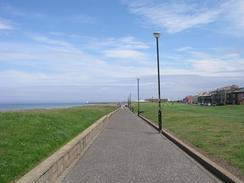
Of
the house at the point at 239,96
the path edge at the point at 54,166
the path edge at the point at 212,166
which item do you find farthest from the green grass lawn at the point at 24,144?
the house at the point at 239,96

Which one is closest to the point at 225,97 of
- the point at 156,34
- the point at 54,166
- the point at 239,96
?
the point at 239,96


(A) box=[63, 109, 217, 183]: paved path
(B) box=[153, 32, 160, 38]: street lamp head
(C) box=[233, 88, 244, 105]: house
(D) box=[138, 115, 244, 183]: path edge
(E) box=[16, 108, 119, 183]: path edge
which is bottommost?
(A) box=[63, 109, 217, 183]: paved path

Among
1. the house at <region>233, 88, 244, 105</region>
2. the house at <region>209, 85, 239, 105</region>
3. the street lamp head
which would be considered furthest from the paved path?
the house at <region>209, 85, 239, 105</region>

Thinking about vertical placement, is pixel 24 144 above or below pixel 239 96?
below

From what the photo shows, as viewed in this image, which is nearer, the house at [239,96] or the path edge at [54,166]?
the path edge at [54,166]

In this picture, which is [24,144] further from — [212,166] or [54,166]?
[212,166]

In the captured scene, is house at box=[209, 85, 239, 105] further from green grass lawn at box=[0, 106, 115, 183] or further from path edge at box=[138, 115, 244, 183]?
path edge at box=[138, 115, 244, 183]

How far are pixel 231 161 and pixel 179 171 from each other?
1.68 metres

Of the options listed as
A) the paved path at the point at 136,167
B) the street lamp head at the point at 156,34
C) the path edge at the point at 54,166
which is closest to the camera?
the path edge at the point at 54,166

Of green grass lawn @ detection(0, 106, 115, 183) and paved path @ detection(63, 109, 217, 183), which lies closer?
green grass lawn @ detection(0, 106, 115, 183)

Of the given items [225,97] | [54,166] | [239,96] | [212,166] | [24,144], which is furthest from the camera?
[225,97]

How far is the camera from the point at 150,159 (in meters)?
13.7

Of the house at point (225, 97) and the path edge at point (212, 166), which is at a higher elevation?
the house at point (225, 97)

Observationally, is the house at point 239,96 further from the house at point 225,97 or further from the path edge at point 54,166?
the path edge at point 54,166
